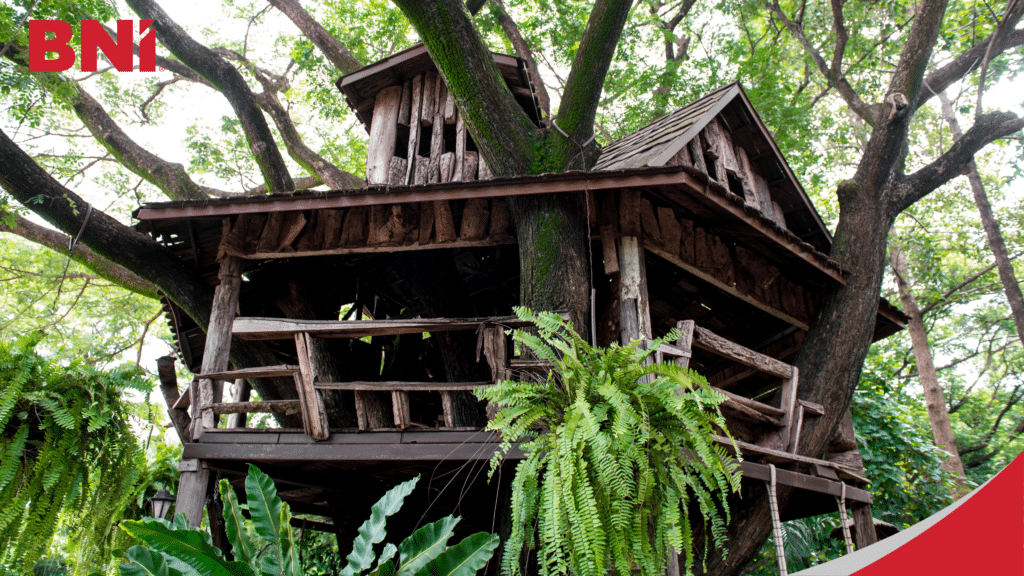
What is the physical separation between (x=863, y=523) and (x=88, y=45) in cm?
1124

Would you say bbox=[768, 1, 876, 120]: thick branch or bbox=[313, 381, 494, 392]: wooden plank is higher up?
bbox=[768, 1, 876, 120]: thick branch

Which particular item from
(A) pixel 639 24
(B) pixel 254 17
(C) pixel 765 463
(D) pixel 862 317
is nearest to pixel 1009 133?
(D) pixel 862 317

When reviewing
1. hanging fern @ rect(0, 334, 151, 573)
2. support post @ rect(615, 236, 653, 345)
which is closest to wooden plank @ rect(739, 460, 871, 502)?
support post @ rect(615, 236, 653, 345)

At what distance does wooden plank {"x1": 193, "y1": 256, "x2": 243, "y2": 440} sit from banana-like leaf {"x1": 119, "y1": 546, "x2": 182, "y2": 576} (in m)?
2.47

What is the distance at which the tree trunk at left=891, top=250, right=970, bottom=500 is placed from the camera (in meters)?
10.9

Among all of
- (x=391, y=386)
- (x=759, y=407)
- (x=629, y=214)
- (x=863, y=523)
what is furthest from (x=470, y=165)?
(x=863, y=523)

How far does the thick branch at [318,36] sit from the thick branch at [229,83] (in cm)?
289

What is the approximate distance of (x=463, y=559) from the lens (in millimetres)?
3422

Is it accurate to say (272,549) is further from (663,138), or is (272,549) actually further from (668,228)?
(663,138)

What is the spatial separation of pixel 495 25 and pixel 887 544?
452 inches

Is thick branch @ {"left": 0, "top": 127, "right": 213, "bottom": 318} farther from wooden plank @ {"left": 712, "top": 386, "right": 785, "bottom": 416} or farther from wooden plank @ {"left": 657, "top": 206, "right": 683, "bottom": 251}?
wooden plank @ {"left": 712, "top": 386, "right": 785, "bottom": 416}

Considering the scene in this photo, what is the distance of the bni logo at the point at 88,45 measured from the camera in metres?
7.53

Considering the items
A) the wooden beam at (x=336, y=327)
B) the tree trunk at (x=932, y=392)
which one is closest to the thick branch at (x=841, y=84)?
the tree trunk at (x=932, y=392)

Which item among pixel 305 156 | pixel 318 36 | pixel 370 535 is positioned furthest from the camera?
pixel 318 36
